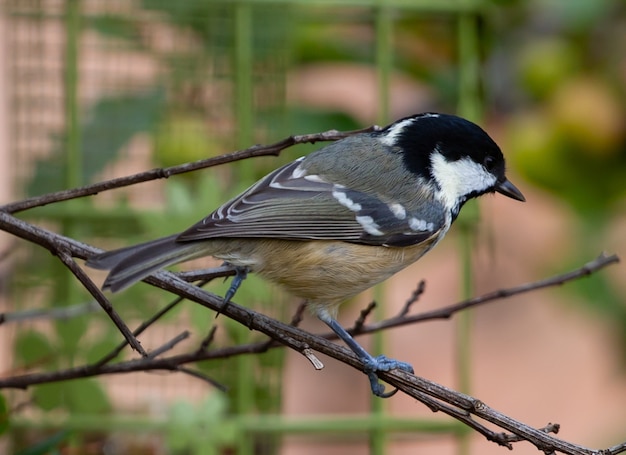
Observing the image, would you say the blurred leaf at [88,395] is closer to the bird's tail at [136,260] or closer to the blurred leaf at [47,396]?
the blurred leaf at [47,396]

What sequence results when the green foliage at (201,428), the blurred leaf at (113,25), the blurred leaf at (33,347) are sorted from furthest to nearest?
the blurred leaf at (113,25), the green foliage at (201,428), the blurred leaf at (33,347)

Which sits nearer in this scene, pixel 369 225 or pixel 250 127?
pixel 369 225

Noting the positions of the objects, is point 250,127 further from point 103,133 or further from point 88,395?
point 88,395

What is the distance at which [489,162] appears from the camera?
1931 millimetres

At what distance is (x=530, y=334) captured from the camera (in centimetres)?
473

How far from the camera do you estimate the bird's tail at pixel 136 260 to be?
4.64ft

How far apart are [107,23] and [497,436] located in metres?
1.78

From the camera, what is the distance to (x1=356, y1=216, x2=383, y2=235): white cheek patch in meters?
1.81

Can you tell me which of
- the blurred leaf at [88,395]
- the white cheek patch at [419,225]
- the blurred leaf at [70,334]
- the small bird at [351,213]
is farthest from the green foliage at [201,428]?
the white cheek patch at [419,225]

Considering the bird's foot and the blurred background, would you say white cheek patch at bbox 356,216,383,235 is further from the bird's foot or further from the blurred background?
the blurred background

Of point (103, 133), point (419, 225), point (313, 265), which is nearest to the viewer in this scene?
point (313, 265)

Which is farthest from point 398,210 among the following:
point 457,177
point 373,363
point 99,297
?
point 99,297

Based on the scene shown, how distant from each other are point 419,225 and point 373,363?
0.39 m

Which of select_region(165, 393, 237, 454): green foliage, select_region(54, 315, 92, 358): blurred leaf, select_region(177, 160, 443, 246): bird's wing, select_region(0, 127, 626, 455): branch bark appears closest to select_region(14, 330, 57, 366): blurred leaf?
select_region(54, 315, 92, 358): blurred leaf
